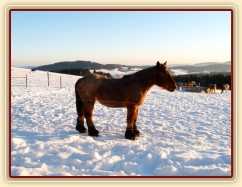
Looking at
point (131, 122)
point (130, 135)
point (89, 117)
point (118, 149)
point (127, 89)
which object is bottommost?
point (118, 149)

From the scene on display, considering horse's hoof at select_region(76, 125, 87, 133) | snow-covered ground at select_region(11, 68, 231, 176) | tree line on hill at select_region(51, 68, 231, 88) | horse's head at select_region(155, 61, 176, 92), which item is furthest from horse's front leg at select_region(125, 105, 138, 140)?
tree line on hill at select_region(51, 68, 231, 88)

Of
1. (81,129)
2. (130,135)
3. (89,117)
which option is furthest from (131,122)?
(81,129)

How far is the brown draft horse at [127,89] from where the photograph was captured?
6.00 metres

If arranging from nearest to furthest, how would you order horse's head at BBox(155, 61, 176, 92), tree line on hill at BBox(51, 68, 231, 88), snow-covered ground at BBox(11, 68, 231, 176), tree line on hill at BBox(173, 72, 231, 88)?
snow-covered ground at BBox(11, 68, 231, 176), horse's head at BBox(155, 61, 176, 92), tree line on hill at BBox(173, 72, 231, 88), tree line on hill at BBox(51, 68, 231, 88)

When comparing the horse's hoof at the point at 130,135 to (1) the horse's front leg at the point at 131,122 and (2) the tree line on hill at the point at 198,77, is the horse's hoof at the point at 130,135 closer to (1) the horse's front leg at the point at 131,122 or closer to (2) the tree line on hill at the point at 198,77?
(1) the horse's front leg at the point at 131,122

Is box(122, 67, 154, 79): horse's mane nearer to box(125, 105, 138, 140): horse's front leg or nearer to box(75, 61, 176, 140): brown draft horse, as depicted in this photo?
box(75, 61, 176, 140): brown draft horse

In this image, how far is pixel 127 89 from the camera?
6.03 meters

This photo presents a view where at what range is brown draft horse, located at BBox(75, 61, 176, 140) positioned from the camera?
19.7 ft

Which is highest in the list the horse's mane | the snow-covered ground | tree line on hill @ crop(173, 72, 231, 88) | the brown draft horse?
tree line on hill @ crop(173, 72, 231, 88)

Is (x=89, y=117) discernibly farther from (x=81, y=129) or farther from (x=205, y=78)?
(x=205, y=78)
